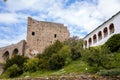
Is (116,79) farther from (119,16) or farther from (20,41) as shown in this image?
(20,41)

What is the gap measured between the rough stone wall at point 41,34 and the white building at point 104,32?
28.9 ft

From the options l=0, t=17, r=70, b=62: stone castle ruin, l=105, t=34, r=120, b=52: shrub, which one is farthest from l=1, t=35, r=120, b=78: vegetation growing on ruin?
l=0, t=17, r=70, b=62: stone castle ruin

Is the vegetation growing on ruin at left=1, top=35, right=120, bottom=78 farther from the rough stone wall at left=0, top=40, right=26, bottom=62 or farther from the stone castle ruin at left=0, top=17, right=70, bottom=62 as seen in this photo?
the rough stone wall at left=0, top=40, right=26, bottom=62

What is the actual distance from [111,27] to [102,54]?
49.1 ft

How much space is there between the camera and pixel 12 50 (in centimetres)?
5319

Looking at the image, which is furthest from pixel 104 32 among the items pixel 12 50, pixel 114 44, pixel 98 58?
pixel 12 50

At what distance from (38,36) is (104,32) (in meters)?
16.2

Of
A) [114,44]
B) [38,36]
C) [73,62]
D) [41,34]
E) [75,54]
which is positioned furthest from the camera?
[41,34]

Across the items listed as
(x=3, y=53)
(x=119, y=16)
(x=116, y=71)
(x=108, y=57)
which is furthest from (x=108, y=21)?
(x=3, y=53)

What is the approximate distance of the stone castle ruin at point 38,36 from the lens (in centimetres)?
4944

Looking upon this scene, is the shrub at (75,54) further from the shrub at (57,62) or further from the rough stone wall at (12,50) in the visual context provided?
the rough stone wall at (12,50)

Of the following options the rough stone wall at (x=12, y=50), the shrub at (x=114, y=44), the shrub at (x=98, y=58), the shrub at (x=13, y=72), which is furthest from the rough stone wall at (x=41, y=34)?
the shrub at (x=98, y=58)

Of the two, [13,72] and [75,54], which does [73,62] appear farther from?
[13,72]

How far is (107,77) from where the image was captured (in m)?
18.3
